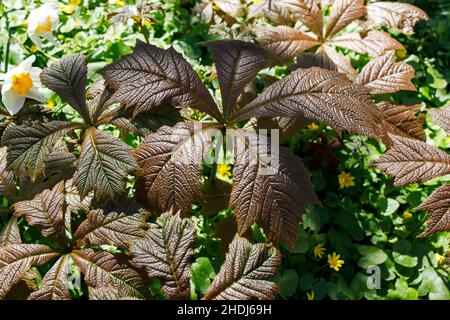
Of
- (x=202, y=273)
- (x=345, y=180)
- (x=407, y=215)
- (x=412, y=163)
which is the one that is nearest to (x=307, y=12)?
(x=345, y=180)

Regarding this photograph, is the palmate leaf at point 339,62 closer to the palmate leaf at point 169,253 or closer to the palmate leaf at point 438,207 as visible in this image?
the palmate leaf at point 438,207

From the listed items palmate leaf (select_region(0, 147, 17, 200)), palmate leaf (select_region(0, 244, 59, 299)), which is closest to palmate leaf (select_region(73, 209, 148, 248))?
palmate leaf (select_region(0, 244, 59, 299))

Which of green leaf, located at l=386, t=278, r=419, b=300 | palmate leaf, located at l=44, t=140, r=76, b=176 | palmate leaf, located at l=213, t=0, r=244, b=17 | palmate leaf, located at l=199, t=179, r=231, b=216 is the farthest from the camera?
palmate leaf, located at l=213, t=0, r=244, b=17

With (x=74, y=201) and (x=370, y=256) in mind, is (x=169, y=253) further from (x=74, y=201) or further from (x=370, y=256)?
(x=370, y=256)

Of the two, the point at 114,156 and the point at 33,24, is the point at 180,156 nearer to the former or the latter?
the point at 114,156

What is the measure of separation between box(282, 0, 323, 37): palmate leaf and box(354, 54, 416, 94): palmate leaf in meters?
0.36

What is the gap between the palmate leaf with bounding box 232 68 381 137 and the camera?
5.41 ft

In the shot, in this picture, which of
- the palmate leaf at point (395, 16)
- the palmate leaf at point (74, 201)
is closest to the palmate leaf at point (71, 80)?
the palmate leaf at point (74, 201)

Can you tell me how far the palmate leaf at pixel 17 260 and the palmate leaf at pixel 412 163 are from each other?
1.19 meters

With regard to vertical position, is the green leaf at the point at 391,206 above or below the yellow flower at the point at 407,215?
above

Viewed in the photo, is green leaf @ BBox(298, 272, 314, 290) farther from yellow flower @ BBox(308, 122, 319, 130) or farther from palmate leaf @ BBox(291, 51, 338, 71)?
palmate leaf @ BBox(291, 51, 338, 71)

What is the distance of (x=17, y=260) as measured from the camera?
5.37ft

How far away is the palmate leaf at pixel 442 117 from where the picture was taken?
1.86 metres
